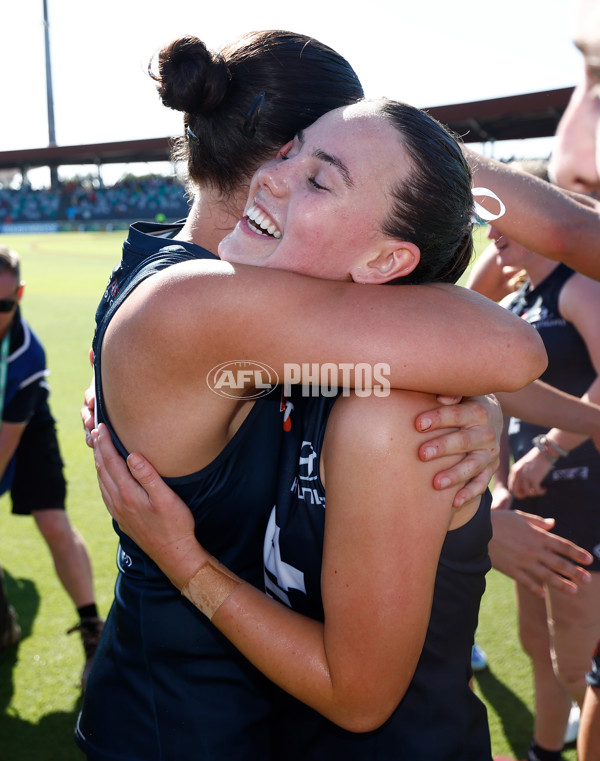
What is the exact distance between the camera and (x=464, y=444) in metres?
1.29

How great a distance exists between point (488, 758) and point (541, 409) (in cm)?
136

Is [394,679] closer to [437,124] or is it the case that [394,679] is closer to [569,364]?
[437,124]

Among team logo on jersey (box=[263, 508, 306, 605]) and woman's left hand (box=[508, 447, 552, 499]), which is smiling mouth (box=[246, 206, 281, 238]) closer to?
team logo on jersey (box=[263, 508, 306, 605])

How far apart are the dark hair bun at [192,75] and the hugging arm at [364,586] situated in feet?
2.49

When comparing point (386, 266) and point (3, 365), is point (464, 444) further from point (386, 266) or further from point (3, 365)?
point (3, 365)

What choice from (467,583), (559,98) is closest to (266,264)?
(467,583)

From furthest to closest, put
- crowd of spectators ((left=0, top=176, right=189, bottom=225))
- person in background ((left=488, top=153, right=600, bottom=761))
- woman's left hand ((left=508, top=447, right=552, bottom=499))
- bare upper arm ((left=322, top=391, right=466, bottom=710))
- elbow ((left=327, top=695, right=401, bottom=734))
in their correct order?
crowd of spectators ((left=0, top=176, right=189, bottom=225)) < woman's left hand ((left=508, top=447, right=552, bottom=499)) < person in background ((left=488, top=153, right=600, bottom=761)) < elbow ((left=327, top=695, right=401, bottom=734)) < bare upper arm ((left=322, top=391, right=466, bottom=710))

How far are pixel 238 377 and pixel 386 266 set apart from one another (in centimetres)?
40

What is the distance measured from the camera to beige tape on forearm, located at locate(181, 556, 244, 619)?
1.39 m

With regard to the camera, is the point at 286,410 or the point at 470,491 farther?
the point at 286,410

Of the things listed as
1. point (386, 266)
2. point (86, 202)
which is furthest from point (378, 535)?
point (86, 202)

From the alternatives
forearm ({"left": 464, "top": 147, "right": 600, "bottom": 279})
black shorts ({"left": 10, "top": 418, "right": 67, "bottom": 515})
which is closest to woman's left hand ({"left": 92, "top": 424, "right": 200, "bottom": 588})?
forearm ({"left": 464, "top": 147, "right": 600, "bottom": 279})

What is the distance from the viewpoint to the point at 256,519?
152 centimetres

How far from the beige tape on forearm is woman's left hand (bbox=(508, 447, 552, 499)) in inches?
76.3
